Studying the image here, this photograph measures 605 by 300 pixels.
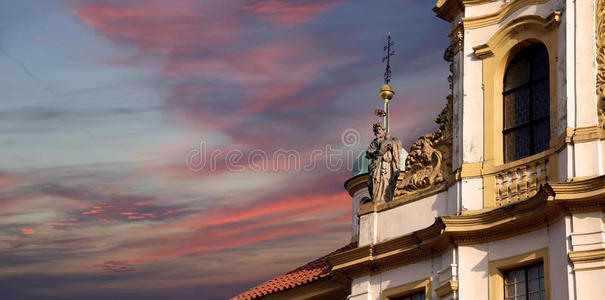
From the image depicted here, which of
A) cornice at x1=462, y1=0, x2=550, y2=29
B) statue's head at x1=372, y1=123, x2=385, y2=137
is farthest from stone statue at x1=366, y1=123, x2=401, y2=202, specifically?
cornice at x1=462, y1=0, x2=550, y2=29

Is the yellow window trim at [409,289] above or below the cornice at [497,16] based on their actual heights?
below

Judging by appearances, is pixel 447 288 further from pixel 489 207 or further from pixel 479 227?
pixel 489 207

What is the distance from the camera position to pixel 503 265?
75.6 feet

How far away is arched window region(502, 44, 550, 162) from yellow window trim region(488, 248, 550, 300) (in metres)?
2.47

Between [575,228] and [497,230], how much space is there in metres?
1.87

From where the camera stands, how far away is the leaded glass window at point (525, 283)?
73.7ft

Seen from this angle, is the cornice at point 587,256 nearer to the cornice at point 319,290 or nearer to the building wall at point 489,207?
the building wall at point 489,207

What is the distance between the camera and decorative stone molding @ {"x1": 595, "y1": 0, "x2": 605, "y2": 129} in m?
22.8

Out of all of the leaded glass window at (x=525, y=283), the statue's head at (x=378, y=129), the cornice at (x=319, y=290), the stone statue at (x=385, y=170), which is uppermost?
the statue's head at (x=378, y=129)

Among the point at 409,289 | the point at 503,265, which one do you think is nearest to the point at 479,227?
the point at 503,265

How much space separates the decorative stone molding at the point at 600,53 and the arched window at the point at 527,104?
4.97 feet

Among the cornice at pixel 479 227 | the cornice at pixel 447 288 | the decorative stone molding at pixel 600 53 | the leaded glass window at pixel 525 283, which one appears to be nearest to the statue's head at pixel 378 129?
the cornice at pixel 479 227

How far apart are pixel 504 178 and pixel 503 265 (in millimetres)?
1889

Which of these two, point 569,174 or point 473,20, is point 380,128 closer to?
point 473,20
